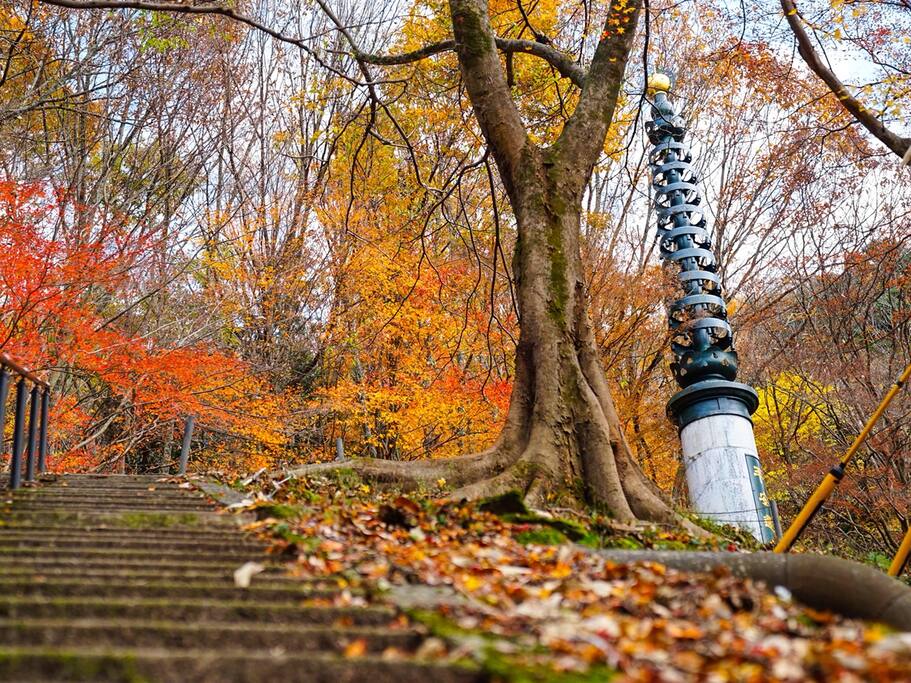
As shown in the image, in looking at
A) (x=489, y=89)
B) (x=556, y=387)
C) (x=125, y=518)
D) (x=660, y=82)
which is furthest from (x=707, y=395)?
(x=125, y=518)

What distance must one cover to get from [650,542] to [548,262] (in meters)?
2.97

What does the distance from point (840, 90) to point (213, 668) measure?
25.4 feet

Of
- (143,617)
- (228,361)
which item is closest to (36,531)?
(143,617)

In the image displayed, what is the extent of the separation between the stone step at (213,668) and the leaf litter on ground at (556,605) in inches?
5.4

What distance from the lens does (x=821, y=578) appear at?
3258mm

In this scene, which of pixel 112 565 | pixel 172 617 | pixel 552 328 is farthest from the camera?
pixel 552 328

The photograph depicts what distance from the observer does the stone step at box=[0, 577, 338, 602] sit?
97.2 inches

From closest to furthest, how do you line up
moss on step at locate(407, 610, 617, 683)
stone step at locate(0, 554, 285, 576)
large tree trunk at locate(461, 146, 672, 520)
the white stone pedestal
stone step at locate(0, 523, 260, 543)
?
moss on step at locate(407, 610, 617, 683) → stone step at locate(0, 554, 285, 576) → stone step at locate(0, 523, 260, 543) → large tree trunk at locate(461, 146, 672, 520) → the white stone pedestal

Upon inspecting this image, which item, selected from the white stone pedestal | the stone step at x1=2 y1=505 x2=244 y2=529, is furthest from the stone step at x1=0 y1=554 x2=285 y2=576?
the white stone pedestal

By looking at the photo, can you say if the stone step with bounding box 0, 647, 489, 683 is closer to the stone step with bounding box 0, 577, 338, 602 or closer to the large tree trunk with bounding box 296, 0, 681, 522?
the stone step with bounding box 0, 577, 338, 602

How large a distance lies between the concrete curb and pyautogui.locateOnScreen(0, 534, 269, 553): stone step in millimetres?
1773

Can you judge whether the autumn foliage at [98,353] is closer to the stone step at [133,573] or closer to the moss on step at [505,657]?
the stone step at [133,573]

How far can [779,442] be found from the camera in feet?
55.0

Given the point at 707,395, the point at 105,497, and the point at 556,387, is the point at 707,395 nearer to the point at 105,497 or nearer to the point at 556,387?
the point at 556,387
